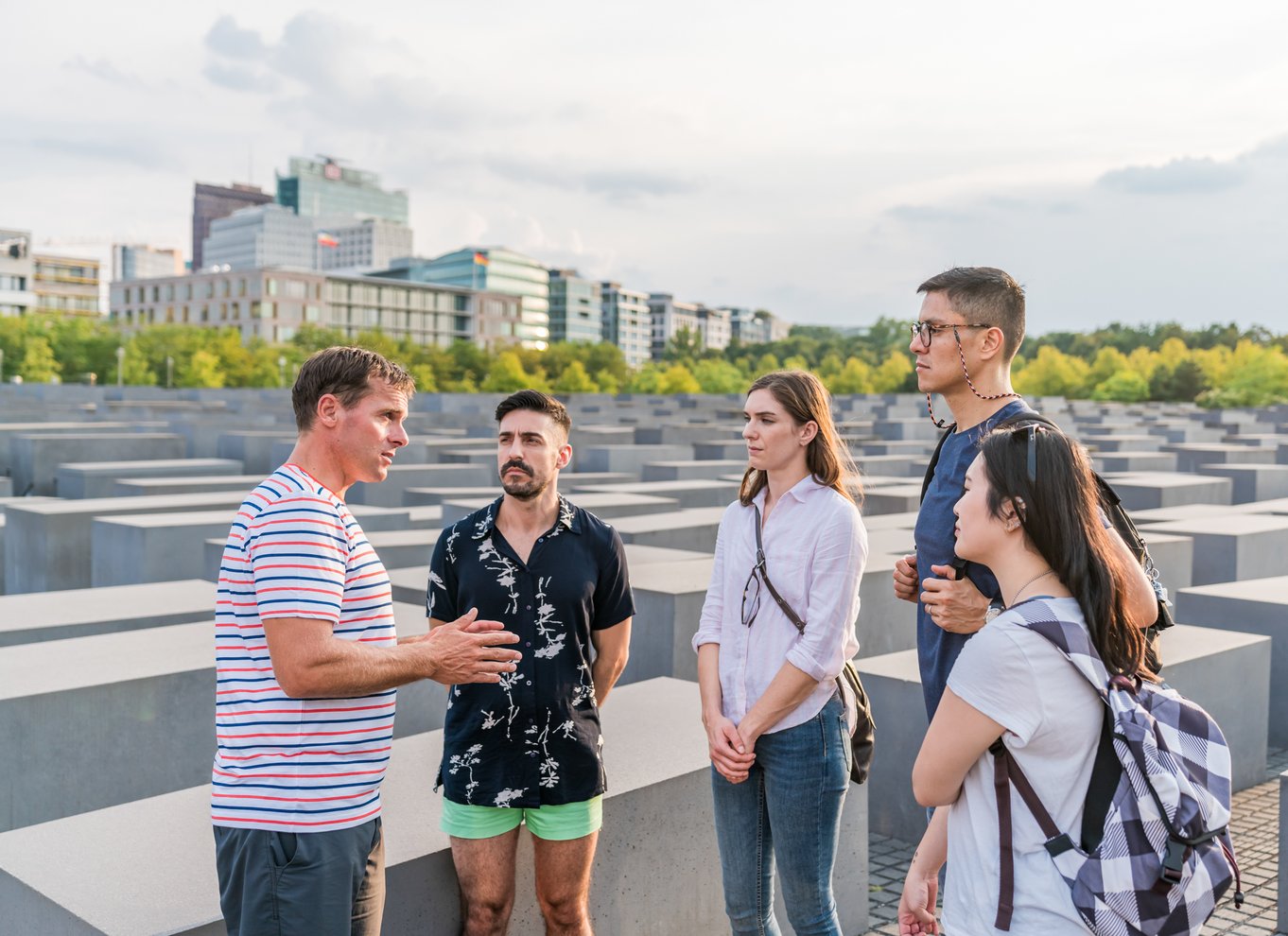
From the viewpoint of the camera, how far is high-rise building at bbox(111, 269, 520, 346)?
111188mm

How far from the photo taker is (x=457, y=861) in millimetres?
3248

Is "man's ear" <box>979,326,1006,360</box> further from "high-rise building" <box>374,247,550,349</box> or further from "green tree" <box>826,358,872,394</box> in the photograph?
"high-rise building" <box>374,247,550,349</box>

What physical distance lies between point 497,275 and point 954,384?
482 feet

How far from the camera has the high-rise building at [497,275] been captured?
14325cm

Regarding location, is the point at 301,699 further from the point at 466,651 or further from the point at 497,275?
the point at 497,275

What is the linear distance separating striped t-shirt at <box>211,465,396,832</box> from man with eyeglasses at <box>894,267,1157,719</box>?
1.36m

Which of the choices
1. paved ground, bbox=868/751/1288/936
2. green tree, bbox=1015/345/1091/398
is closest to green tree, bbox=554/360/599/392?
green tree, bbox=1015/345/1091/398

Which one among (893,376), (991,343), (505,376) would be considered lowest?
(991,343)

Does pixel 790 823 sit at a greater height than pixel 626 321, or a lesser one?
lesser

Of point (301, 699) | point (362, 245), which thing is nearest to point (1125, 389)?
point (301, 699)

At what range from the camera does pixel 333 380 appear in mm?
2672

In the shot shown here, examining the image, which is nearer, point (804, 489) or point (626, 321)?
point (804, 489)

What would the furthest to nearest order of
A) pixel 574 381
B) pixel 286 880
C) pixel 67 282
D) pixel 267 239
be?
pixel 267 239
pixel 67 282
pixel 574 381
pixel 286 880

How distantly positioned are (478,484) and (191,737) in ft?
33.6
